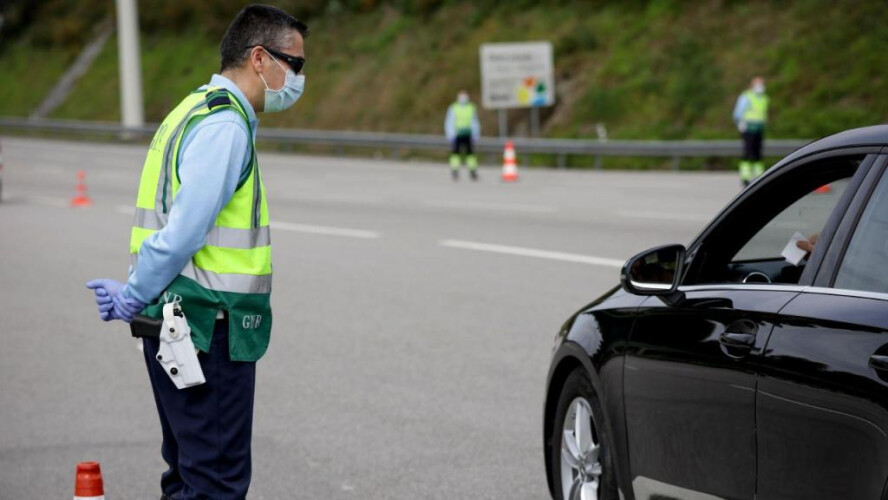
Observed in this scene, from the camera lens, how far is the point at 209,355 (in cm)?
438

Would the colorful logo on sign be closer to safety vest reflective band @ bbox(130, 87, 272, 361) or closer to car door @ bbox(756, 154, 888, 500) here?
safety vest reflective band @ bbox(130, 87, 272, 361)

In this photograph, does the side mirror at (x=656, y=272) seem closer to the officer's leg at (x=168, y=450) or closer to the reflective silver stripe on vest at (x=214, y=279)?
the reflective silver stripe on vest at (x=214, y=279)

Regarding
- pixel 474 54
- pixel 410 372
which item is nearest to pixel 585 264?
pixel 410 372

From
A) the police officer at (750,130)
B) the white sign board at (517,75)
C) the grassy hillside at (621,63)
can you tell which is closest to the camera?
the police officer at (750,130)

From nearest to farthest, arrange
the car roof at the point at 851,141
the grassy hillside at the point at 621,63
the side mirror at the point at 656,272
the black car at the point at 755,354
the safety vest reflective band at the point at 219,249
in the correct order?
the black car at the point at 755,354, the car roof at the point at 851,141, the safety vest reflective band at the point at 219,249, the side mirror at the point at 656,272, the grassy hillside at the point at 621,63

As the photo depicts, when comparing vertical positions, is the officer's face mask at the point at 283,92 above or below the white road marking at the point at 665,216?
above

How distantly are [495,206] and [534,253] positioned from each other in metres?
6.93

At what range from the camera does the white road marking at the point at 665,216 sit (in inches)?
750

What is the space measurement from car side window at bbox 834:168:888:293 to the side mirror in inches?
29.5

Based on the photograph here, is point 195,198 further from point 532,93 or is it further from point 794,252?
point 532,93

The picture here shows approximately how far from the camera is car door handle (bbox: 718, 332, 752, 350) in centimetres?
407

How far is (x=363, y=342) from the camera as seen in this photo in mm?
10648

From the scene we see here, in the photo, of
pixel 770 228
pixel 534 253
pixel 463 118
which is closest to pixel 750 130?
pixel 463 118

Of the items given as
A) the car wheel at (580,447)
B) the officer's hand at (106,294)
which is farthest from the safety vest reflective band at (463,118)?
the officer's hand at (106,294)
